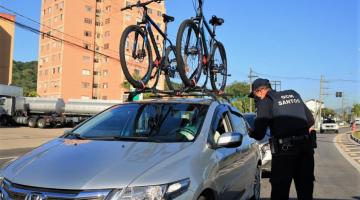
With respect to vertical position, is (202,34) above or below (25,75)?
below

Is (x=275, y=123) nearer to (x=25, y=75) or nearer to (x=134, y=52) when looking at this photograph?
(x=134, y=52)

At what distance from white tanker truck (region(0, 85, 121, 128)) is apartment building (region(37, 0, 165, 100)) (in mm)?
34891

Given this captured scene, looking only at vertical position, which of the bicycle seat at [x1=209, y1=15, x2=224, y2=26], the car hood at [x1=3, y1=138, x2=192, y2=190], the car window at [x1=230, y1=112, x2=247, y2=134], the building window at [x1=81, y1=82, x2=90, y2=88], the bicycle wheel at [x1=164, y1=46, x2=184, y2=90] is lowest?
the car hood at [x1=3, y1=138, x2=192, y2=190]

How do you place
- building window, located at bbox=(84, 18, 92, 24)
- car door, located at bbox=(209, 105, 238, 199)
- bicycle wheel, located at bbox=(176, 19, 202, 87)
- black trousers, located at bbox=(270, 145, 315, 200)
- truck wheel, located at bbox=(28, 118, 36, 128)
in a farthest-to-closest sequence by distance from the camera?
building window, located at bbox=(84, 18, 92, 24)
truck wheel, located at bbox=(28, 118, 36, 128)
bicycle wheel, located at bbox=(176, 19, 202, 87)
black trousers, located at bbox=(270, 145, 315, 200)
car door, located at bbox=(209, 105, 238, 199)

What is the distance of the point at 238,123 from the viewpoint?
641 centimetres

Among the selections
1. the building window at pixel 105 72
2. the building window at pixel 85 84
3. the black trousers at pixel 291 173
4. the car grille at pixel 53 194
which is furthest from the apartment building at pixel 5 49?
the car grille at pixel 53 194

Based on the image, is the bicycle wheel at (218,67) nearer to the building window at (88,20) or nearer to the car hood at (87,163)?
the car hood at (87,163)

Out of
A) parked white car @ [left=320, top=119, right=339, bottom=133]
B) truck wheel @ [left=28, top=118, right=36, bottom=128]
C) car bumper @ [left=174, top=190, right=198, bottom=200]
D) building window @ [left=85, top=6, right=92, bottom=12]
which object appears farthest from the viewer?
building window @ [left=85, top=6, right=92, bottom=12]

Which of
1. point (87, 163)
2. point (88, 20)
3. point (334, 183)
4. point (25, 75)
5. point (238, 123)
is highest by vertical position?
point (88, 20)

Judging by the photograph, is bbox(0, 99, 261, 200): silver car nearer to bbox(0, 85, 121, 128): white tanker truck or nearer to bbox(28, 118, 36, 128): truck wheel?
bbox(0, 85, 121, 128): white tanker truck

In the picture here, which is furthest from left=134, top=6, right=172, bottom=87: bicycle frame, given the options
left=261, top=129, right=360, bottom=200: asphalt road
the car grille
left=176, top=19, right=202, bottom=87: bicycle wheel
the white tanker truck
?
the white tanker truck

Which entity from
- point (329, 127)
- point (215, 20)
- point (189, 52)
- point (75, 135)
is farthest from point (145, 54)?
point (329, 127)

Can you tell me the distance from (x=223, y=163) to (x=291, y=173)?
1209 mm

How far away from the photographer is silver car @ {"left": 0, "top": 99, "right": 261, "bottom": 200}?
351 cm
